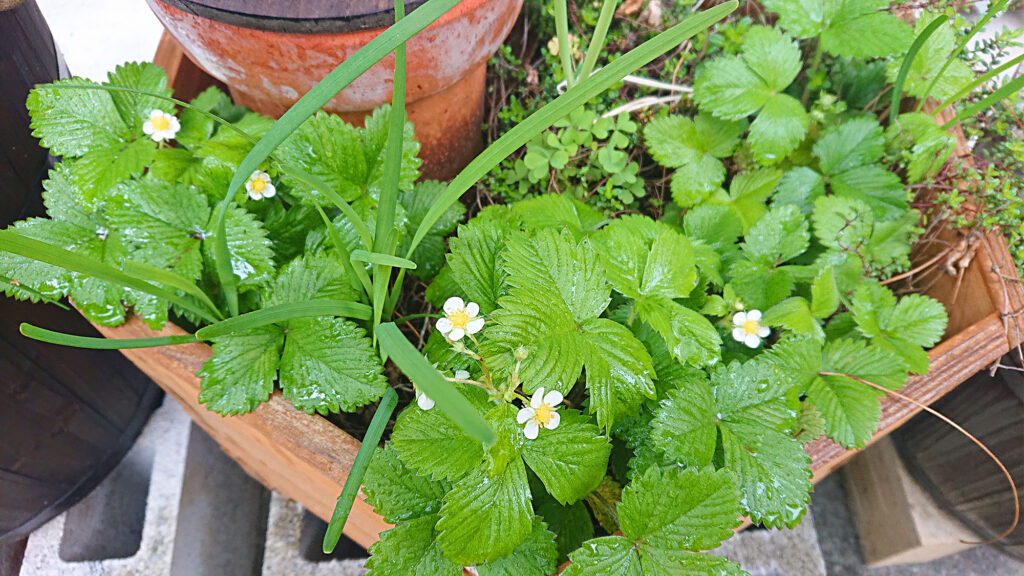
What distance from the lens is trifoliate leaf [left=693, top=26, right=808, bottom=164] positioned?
32.2 inches

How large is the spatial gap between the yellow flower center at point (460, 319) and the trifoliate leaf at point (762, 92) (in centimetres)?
48

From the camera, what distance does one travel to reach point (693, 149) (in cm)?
87

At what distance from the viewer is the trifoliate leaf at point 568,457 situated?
572 millimetres

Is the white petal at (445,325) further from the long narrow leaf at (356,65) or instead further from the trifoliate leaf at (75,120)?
the trifoliate leaf at (75,120)

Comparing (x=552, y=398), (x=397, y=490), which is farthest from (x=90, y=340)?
(x=552, y=398)

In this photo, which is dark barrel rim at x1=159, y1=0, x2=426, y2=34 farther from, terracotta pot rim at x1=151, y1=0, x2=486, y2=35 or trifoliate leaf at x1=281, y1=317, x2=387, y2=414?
trifoliate leaf at x1=281, y1=317, x2=387, y2=414

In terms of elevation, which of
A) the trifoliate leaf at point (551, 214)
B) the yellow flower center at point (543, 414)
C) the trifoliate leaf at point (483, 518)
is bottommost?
the trifoliate leaf at point (483, 518)

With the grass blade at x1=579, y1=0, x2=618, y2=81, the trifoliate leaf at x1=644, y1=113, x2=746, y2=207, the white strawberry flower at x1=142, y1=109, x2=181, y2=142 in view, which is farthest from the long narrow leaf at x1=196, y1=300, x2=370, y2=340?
the trifoliate leaf at x1=644, y1=113, x2=746, y2=207

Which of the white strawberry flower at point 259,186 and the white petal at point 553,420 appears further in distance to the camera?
the white strawberry flower at point 259,186

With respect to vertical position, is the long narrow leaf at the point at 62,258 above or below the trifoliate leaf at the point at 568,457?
above

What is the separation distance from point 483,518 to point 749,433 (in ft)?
0.95

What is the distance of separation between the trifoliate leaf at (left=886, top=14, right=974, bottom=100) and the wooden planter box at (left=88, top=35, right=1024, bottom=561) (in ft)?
0.67

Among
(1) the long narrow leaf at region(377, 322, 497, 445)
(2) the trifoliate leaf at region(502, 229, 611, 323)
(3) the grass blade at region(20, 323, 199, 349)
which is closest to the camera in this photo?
(1) the long narrow leaf at region(377, 322, 497, 445)

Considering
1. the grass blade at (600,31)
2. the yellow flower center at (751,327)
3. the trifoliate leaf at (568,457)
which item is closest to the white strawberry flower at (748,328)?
the yellow flower center at (751,327)
